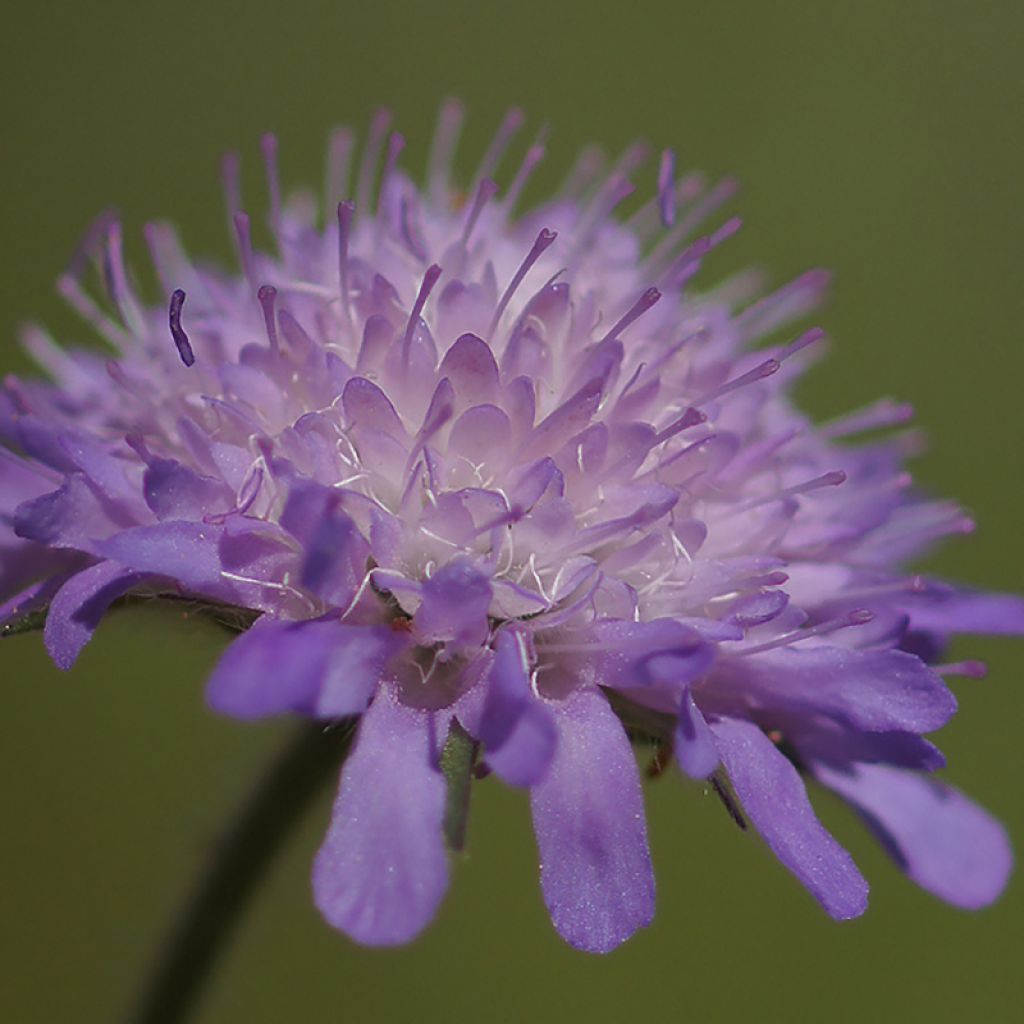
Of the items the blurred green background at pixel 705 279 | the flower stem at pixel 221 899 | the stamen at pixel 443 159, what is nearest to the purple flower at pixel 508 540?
the stamen at pixel 443 159

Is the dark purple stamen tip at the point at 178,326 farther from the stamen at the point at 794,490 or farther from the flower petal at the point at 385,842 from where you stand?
the stamen at the point at 794,490

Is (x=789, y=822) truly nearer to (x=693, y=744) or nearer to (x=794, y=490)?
(x=693, y=744)

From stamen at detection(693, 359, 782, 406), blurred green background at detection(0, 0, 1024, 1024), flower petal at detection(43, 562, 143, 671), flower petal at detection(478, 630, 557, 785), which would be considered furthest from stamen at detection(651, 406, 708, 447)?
blurred green background at detection(0, 0, 1024, 1024)

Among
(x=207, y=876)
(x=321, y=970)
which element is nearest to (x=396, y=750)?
(x=207, y=876)

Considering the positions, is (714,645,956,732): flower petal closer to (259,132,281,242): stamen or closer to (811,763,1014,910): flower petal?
(811,763,1014,910): flower petal

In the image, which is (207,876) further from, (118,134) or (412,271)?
(118,134)

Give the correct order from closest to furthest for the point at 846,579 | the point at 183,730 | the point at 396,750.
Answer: the point at 396,750
the point at 846,579
the point at 183,730
